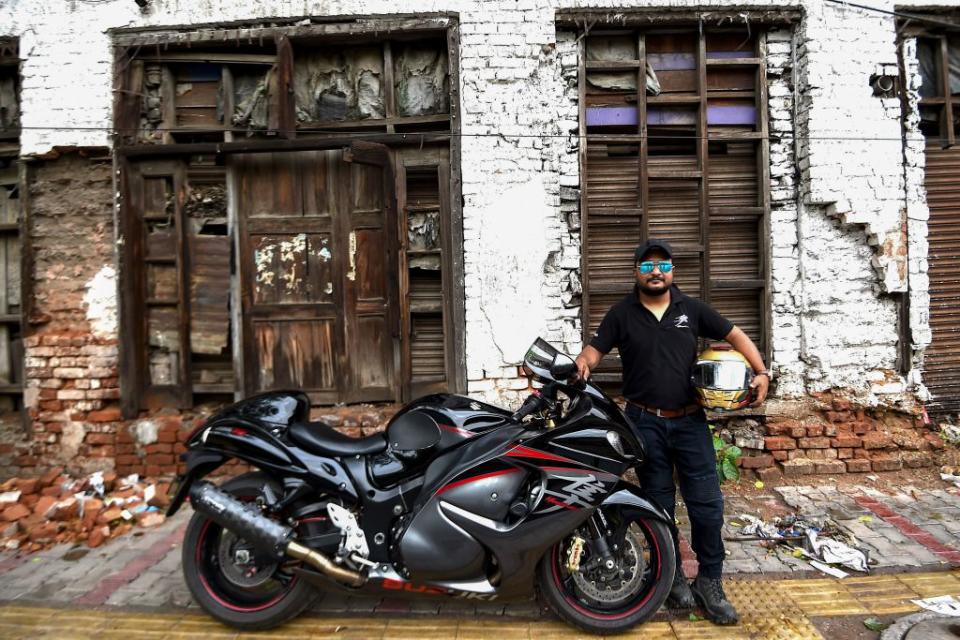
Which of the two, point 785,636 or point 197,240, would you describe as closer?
point 785,636

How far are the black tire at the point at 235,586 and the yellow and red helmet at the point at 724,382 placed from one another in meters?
2.15

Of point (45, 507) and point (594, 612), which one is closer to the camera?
point (594, 612)

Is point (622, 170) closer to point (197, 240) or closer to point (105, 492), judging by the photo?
point (197, 240)

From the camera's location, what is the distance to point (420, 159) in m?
4.52

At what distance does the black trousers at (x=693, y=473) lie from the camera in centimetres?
276

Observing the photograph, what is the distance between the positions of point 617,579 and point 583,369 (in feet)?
3.40

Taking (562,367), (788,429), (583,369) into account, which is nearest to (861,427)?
(788,429)

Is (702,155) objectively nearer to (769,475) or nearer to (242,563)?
(769,475)

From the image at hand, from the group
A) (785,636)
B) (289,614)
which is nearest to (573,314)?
(785,636)

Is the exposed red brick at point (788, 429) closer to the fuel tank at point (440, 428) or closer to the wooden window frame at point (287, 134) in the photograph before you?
the wooden window frame at point (287, 134)

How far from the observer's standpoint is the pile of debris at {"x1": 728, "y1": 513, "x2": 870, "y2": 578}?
313 centimetres

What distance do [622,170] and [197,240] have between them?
12.0 ft

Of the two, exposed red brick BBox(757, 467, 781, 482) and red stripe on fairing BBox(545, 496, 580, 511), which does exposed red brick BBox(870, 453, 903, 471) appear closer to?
exposed red brick BBox(757, 467, 781, 482)

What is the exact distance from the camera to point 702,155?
452 centimetres
